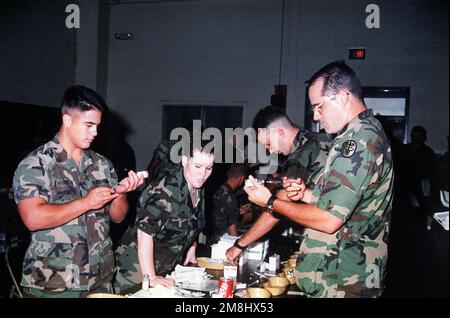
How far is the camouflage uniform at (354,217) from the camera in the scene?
1.74m

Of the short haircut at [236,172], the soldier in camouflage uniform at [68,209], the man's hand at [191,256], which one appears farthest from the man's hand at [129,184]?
the short haircut at [236,172]

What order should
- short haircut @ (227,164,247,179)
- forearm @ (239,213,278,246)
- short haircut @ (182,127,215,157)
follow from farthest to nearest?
short haircut @ (227,164,247,179) → forearm @ (239,213,278,246) → short haircut @ (182,127,215,157)

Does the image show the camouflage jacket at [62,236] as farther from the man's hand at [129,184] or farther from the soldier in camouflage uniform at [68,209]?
the man's hand at [129,184]

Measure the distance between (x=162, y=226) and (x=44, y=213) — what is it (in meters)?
0.58

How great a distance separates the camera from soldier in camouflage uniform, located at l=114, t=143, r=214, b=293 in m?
2.02

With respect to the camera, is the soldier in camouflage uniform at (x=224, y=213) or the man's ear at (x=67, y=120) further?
the soldier in camouflage uniform at (x=224, y=213)

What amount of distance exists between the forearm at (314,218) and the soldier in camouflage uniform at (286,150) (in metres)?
0.38

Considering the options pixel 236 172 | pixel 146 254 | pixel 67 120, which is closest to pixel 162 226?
pixel 146 254

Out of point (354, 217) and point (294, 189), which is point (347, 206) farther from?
point (294, 189)

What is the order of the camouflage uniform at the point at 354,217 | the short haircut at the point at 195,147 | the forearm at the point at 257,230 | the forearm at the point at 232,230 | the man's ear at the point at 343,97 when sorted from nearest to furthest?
the camouflage uniform at the point at 354,217 → the man's ear at the point at 343,97 → the short haircut at the point at 195,147 → the forearm at the point at 257,230 → the forearm at the point at 232,230

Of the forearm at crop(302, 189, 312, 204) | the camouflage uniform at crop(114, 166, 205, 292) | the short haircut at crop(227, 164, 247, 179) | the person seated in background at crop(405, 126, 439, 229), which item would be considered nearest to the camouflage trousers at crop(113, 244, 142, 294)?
the camouflage uniform at crop(114, 166, 205, 292)

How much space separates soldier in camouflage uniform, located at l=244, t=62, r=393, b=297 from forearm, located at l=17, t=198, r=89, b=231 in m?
1.01

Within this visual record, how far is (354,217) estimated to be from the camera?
182 cm

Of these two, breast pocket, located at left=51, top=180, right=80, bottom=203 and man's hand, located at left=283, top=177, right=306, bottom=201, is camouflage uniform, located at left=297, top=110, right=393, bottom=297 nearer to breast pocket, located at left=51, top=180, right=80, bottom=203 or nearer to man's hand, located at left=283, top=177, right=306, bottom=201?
man's hand, located at left=283, top=177, right=306, bottom=201
